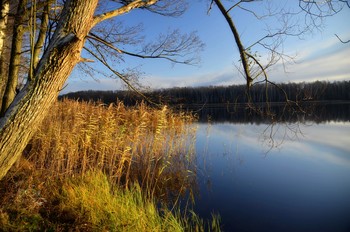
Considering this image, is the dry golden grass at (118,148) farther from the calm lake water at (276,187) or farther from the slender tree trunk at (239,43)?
the slender tree trunk at (239,43)

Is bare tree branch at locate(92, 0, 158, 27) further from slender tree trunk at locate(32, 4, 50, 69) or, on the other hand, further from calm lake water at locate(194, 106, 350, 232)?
slender tree trunk at locate(32, 4, 50, 69)

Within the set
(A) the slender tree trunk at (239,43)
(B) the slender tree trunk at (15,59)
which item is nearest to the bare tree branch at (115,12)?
(A) the slender tree trunk at (239,43)

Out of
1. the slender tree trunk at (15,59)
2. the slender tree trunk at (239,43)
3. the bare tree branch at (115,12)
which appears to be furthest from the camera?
the slender tree trunk at (15,59)

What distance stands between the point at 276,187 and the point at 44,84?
576cm

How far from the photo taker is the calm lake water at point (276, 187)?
4.70m

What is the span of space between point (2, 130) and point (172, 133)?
5.90 metres

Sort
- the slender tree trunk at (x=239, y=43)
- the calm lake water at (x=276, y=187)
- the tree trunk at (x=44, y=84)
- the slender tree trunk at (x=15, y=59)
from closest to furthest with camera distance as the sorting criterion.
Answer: the tree trunk at (x=44, y=84) < the slender tree trunk at (x=239, y=43) < the calm lake water at (x=276, y=187) < the slender tree trunk at (x=15, y=59)

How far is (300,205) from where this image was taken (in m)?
5.43

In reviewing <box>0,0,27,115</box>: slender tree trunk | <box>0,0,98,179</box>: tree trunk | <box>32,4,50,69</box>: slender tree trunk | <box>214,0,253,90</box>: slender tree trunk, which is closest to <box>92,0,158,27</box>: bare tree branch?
Answer: <box>0,0,98,179</box>: tree trunk

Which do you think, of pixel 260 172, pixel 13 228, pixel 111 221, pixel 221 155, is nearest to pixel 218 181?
pixel 260 172

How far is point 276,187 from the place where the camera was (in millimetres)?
6547

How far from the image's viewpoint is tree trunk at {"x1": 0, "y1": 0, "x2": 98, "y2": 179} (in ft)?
8.85

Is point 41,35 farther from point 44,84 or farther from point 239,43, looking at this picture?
point 239,43

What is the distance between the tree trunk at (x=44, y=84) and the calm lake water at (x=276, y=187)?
7.40ft
